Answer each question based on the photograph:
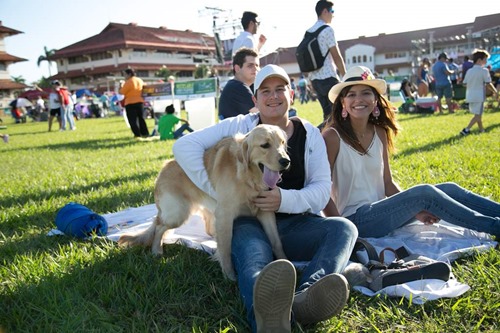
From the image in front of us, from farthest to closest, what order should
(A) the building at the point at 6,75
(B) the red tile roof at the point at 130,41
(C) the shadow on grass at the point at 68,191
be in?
1. (B) the red tile roof at the point at 130,41
2. (A) the building at the point at 6,75
3. (C) the shadow on grass at the point at 68,191

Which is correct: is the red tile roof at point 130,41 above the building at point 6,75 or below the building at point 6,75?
above

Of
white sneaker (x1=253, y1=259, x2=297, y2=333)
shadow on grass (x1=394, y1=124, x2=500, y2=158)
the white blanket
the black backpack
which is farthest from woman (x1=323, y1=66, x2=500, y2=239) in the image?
shadow on grass (x1=394, y1=124, x2=500, y2=158)

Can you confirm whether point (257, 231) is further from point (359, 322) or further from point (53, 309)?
point (53, 309)

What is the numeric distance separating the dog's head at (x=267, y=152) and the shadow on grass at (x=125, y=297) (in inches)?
33.9

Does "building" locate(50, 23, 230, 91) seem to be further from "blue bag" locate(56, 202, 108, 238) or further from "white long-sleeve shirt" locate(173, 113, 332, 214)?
"white long-sleeve shirt" locate(173, 113, 332, 214)

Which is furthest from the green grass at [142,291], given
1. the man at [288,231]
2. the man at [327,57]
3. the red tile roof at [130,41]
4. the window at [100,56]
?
the window at [100,56]

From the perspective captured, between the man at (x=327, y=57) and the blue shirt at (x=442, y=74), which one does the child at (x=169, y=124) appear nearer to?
the man at (x=327, y=57)

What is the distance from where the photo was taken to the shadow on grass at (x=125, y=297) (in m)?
2.26

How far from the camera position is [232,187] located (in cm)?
289

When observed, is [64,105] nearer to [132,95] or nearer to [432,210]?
[132,95]

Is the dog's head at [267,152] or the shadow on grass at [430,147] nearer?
the dog's head at [267,152]

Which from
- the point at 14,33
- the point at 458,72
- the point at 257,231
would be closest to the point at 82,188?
the point at 257,231

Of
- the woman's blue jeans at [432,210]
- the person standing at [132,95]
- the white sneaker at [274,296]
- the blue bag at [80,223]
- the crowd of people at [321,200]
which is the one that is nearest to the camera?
the white sneaker at [274,296]

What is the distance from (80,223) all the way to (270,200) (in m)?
2.13
